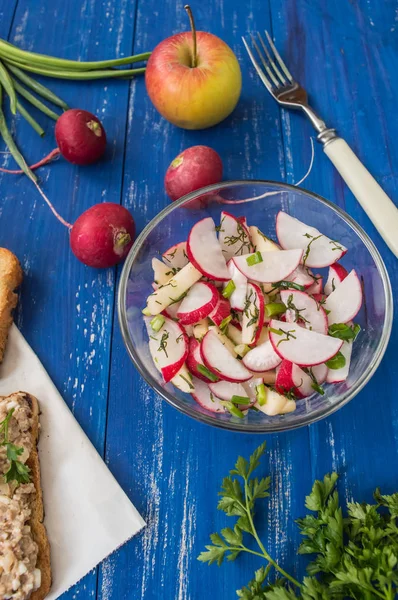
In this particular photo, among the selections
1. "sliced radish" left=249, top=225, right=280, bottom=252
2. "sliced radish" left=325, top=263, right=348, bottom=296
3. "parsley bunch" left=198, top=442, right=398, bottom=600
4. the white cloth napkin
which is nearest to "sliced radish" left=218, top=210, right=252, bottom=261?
"sliced radish" left=249, top=225, right=280, bottom=252

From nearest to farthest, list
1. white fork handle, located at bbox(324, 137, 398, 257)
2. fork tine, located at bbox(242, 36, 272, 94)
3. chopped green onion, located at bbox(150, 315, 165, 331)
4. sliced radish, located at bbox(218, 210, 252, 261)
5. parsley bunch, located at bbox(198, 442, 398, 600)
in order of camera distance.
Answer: parsley bunch, located at bbox(198, 442, 398, 600) < chopped green onion, located at bbox(150, 315, 165, 331) < sliced radish, located at bbox(218, 210, 252, 261) < white fork handle, located at bbox(324, 137, 398, 257) < fork tine, located at bbox(242, 36, 272, 94)

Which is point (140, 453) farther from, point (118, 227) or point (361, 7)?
point (361, 7)

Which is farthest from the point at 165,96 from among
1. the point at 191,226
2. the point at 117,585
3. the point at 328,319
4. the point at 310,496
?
the point at 117,585

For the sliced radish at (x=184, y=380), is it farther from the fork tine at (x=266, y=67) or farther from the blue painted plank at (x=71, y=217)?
the fork tine at (x=266, y=67)

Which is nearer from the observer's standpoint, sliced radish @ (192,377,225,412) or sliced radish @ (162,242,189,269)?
sliced radish @ (192,377,225,412)

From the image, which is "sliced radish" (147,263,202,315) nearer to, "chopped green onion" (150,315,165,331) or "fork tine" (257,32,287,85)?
"chopped green onion" (150,315,165,331)

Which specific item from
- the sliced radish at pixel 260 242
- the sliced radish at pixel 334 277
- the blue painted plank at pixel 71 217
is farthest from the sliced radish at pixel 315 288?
the blue painted plank at pixel 71 217
